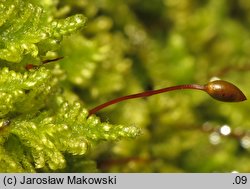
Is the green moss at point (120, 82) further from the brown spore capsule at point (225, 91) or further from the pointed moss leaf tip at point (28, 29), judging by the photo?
the brown spore capsule at point (225, 91)

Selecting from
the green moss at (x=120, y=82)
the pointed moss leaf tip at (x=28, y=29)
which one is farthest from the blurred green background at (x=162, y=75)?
the pointed moss leaf tip at (x=28, y=29)

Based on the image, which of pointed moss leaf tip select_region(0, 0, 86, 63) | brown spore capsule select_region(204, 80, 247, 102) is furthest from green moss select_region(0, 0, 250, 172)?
brown spore capsule select_region(204, 80, 247, 102)

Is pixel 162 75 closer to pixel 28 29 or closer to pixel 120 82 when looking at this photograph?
pixel 120 82

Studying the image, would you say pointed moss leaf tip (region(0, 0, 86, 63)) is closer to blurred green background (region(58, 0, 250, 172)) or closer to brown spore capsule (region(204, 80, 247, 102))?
blurred green background (region(58, 0, 250, 172))

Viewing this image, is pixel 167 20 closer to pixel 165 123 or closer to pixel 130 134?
pixel 165 123
